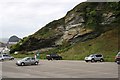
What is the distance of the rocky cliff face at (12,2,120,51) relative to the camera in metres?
82.6

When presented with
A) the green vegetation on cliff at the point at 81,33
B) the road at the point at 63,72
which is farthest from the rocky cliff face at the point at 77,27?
the road at the point at 63,72

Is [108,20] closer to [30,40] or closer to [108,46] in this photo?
[108,46]

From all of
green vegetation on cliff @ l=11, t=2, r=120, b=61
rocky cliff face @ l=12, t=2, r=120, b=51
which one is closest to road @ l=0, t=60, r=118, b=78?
green vegetation on cliff @ l=11, t=2, r=120, b=61

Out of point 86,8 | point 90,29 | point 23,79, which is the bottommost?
point 23,79

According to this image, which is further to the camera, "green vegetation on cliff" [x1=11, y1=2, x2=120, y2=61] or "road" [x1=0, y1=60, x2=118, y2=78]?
"green vegetation on cliff" [x1=11, y1=2, x2=120, y2=61]

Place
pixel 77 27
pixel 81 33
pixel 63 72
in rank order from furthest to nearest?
1. pixel 77 27
2. pixel 81 33
3. pixel 63 72

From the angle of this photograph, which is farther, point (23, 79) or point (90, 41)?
point (90, 41)

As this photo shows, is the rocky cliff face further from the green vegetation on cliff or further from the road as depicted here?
the road

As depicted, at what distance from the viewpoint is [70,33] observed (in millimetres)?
89188

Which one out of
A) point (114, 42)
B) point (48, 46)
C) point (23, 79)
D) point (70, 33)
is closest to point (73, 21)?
point (70, 33)

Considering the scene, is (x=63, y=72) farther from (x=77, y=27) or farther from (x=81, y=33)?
(x=77, y=27)

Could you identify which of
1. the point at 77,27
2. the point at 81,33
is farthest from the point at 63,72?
the point at 77,27

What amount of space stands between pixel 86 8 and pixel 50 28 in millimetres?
14118

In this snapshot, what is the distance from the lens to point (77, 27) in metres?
88.4
